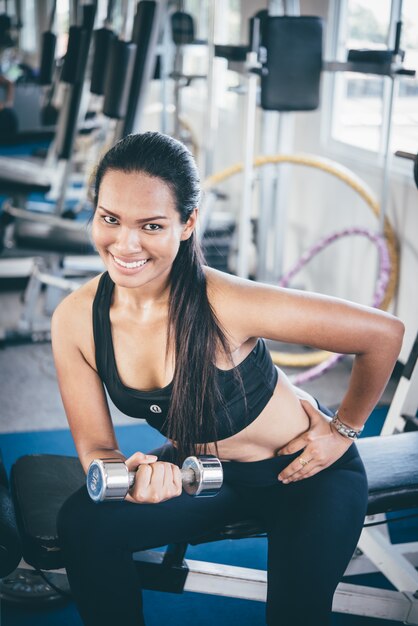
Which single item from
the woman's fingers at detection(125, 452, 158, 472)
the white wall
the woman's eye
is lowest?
the white wall

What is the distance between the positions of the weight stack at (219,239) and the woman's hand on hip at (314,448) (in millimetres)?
3184

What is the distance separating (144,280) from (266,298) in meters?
0.22

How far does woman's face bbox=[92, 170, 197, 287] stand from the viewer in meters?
1.29

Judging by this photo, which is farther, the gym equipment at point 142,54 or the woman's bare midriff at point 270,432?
the gym equipment at point 142,54

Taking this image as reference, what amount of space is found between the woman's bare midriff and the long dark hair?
0.21 ft

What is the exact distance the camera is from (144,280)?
134cm

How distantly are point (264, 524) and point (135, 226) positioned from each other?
61 centimetres

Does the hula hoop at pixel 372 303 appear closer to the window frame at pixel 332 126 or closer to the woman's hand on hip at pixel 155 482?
the window frame at pixel 332 126

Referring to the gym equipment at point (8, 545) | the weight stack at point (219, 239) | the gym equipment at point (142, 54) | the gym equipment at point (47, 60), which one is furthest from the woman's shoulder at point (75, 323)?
the gym equipment at point (47, 60)

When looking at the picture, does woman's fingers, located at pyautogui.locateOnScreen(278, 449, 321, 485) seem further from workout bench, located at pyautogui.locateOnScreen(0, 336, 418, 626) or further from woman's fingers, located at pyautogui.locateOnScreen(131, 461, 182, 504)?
woman's fingers, located at pyautogui.locateOnScreen(131, 461, 182, 504)

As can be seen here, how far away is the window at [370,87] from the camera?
11.0 feet

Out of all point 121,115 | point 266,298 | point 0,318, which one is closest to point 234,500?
point 266,298

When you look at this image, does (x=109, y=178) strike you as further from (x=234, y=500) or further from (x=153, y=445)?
(x=153, y=445)

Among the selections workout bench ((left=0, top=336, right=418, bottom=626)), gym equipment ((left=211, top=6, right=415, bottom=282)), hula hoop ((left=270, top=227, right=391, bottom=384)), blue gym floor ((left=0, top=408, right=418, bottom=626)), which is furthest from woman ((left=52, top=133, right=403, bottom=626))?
gym equipment ((left=211, top=6, right=415, bottom=282))
